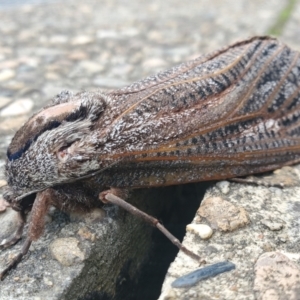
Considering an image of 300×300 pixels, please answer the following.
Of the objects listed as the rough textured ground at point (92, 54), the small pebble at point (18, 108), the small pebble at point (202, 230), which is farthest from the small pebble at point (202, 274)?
the small pebble at point (18, 108)

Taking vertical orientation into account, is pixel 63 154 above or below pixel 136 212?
above

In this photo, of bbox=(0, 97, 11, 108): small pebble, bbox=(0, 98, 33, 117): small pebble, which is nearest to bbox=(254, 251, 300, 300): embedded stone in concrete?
bbox=(0, 98, 33, 117): small pebble

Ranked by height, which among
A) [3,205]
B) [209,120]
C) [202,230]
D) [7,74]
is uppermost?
[209,120]

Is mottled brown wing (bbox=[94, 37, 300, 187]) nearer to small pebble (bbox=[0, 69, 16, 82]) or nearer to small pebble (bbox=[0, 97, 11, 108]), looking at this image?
small pebble (bbox=[0, 97, 11, 108])

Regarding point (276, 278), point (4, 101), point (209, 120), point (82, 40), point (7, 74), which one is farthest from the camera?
point (82, 40)

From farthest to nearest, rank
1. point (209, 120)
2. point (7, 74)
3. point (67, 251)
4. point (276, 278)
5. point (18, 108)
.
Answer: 1. point (7, 74)
2. point (18, 108)
3. point (209, 120)
4. point (67, 251)
5. point (276, 278)

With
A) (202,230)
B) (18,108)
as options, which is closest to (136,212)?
(202,230)

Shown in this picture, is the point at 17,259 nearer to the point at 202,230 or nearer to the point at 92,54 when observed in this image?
the point at 202,230
